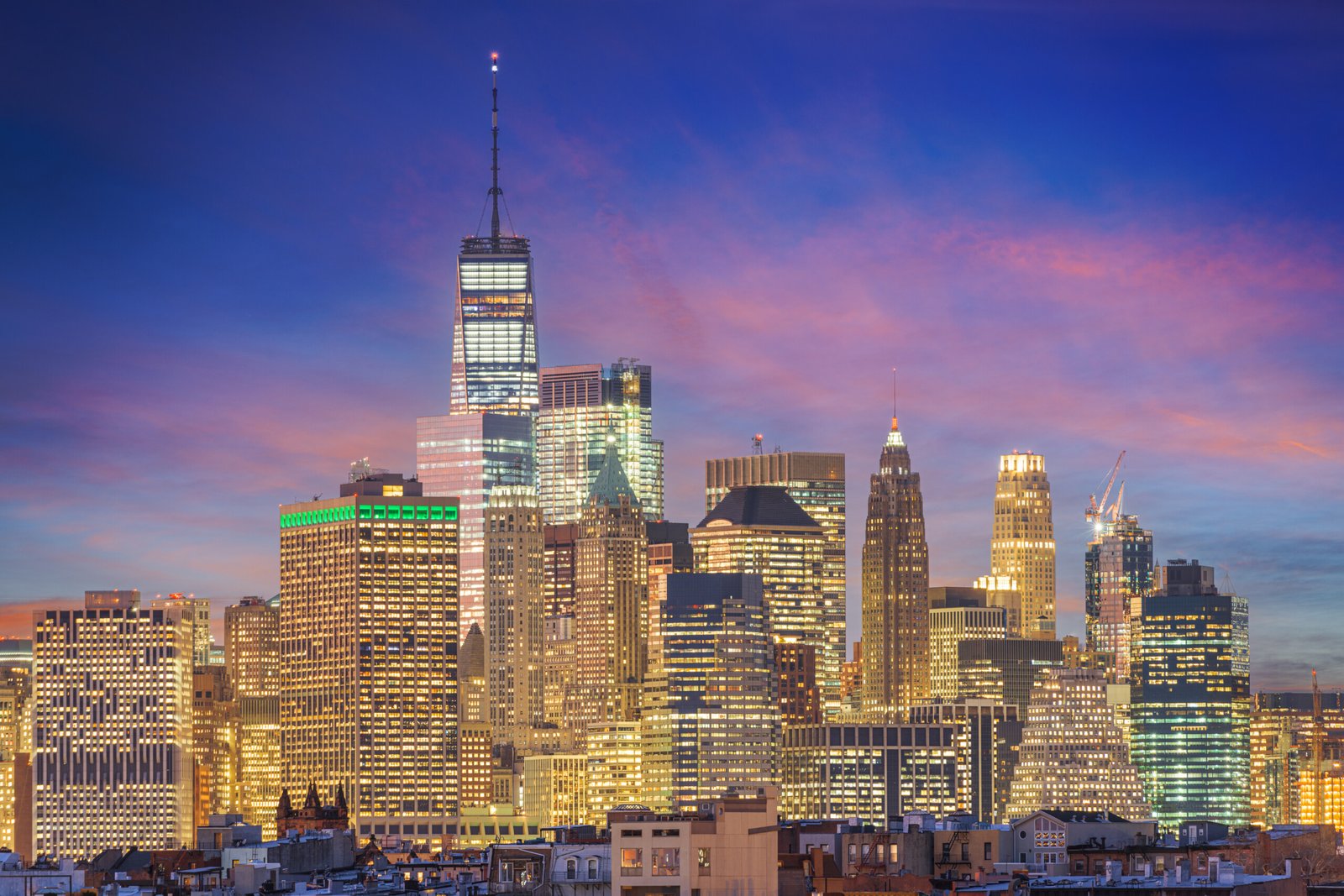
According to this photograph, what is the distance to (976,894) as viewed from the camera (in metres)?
119

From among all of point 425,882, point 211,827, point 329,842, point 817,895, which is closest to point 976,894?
point 817,895

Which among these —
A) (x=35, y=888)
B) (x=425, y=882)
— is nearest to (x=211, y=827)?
(x=425, y=882)

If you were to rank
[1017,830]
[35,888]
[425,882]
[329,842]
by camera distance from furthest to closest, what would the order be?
[1017,830], [329,842], [425,882], [35,888]

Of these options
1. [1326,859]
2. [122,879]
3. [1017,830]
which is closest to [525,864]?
[122,879]

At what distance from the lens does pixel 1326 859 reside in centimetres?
18088

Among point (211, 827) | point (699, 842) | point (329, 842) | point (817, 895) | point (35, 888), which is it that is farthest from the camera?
point (211, 827)

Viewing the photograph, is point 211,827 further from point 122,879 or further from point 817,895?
point 817,895

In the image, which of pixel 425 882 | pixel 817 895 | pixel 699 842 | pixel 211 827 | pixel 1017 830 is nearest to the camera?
pixel 699 842

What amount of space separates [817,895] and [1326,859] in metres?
75.1

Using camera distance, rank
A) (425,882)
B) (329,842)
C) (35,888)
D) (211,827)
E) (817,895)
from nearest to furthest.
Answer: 1. (817,895)
2. (35,888)
3. (425,882)
4. (329,842)
5. (211,827)

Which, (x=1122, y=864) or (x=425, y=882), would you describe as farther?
(x=1122, y=864)

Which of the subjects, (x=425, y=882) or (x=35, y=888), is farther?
(x=425, y=882)

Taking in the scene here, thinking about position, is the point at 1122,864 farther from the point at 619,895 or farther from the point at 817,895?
the point at 619,895

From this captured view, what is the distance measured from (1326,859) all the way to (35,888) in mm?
87211
